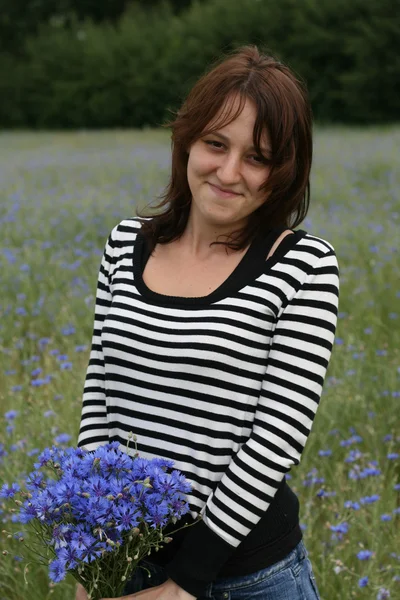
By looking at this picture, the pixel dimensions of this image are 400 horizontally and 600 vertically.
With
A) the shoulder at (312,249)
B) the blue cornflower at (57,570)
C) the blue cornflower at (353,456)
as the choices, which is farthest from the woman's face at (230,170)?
the blue cornflower at (353,456)

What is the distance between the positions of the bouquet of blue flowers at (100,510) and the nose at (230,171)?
23.3 inches

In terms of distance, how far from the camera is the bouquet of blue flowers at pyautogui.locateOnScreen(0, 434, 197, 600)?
1.27m

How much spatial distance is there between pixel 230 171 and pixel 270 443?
56cm

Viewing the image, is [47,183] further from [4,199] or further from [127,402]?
[127,402]

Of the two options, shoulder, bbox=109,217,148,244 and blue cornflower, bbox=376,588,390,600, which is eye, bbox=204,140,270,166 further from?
blue cornflower, bbox=376,588,390,600

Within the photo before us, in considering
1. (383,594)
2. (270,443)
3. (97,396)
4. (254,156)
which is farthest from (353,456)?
(254,156)

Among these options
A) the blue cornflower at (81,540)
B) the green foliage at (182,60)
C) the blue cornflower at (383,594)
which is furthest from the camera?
the green foliage at (182,60)

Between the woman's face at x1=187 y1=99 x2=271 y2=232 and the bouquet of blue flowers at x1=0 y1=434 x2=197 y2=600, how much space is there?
57 cm

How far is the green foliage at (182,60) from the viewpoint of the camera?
919 inches

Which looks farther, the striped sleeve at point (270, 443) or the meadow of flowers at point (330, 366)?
the meadow of flowers at point (330, 366)

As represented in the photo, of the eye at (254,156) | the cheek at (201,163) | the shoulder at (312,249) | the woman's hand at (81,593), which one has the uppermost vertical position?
the eye at (254,156)

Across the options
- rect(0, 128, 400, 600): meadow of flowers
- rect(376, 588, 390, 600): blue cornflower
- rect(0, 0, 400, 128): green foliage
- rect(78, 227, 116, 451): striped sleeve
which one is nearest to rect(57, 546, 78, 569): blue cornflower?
rect(0, 128, 400, 600): meadow of flowers

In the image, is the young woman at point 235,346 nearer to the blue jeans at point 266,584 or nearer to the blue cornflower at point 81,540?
the blue jeans at point 266,584

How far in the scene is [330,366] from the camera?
3.64 meters
